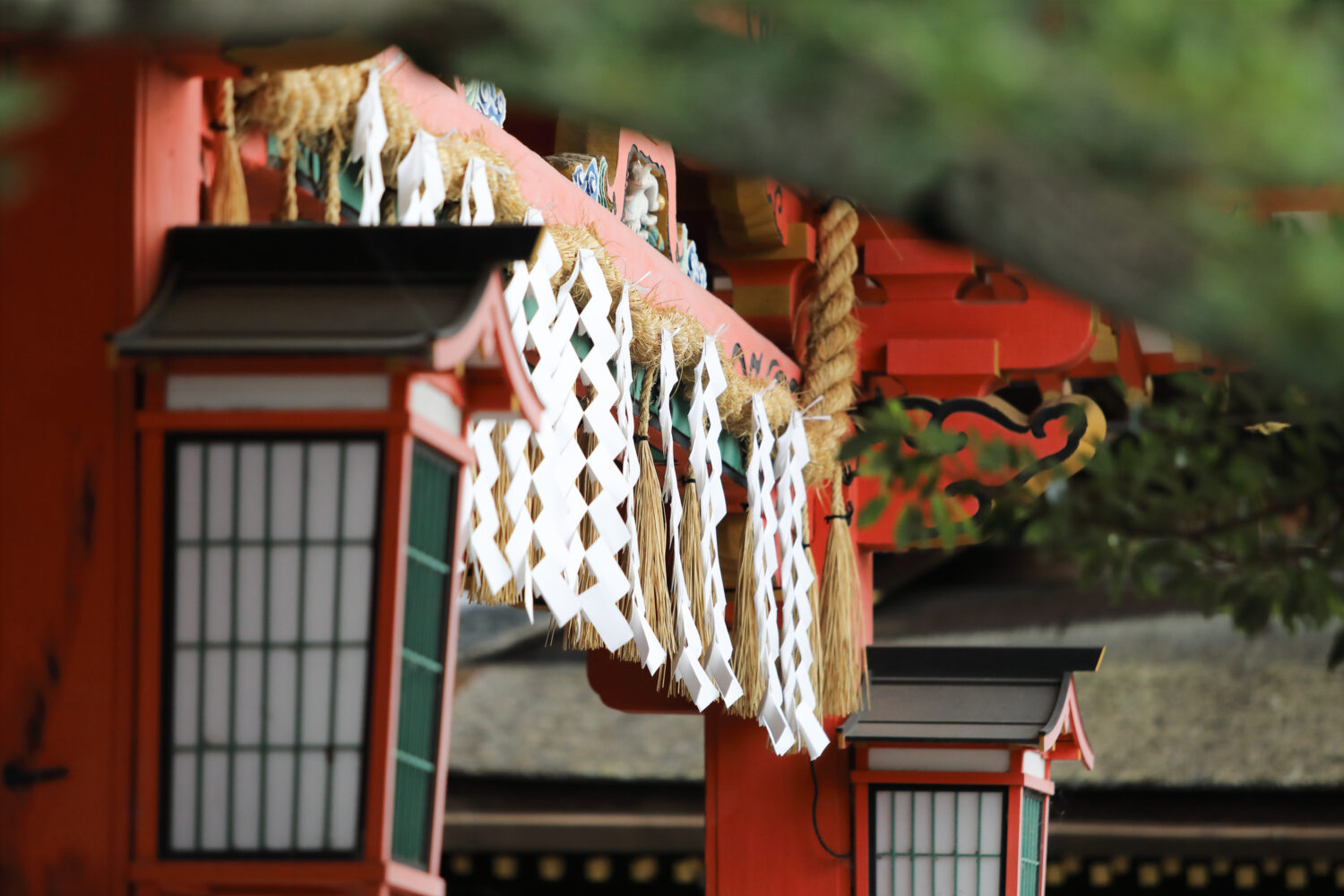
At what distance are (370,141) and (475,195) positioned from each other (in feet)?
0.94

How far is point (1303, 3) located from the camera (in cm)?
73

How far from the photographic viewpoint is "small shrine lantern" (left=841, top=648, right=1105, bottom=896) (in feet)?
11.9

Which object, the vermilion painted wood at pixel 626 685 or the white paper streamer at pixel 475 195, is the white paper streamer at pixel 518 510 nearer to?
the white paper streamer at pixel 475 195

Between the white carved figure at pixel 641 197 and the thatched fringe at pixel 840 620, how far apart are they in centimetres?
92

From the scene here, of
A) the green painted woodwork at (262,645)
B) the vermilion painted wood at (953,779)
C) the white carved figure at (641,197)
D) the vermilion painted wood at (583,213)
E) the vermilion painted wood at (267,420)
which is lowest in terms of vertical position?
the vermilion painted wood at (953,779)

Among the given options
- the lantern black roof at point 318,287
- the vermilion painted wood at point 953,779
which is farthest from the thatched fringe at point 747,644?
the lantern black roof at point 318,287

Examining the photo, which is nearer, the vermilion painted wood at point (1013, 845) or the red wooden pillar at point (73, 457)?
the red wooden pillar at point (73, 457)

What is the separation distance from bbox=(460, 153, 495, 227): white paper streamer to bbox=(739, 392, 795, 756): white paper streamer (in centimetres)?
123

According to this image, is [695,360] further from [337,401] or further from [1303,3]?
[1303,3]

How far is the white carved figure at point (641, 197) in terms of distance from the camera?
3.21 m

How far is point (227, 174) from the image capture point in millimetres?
1654

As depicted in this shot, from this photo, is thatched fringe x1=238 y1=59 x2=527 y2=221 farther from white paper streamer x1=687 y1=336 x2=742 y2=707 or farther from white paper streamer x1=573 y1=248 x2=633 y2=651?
white paper streamer x1=687 y1=336 x2=742 y2=707

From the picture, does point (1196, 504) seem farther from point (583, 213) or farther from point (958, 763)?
point (958, 763)

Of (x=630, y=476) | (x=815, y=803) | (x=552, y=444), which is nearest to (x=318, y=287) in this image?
(x=552, y=444)
